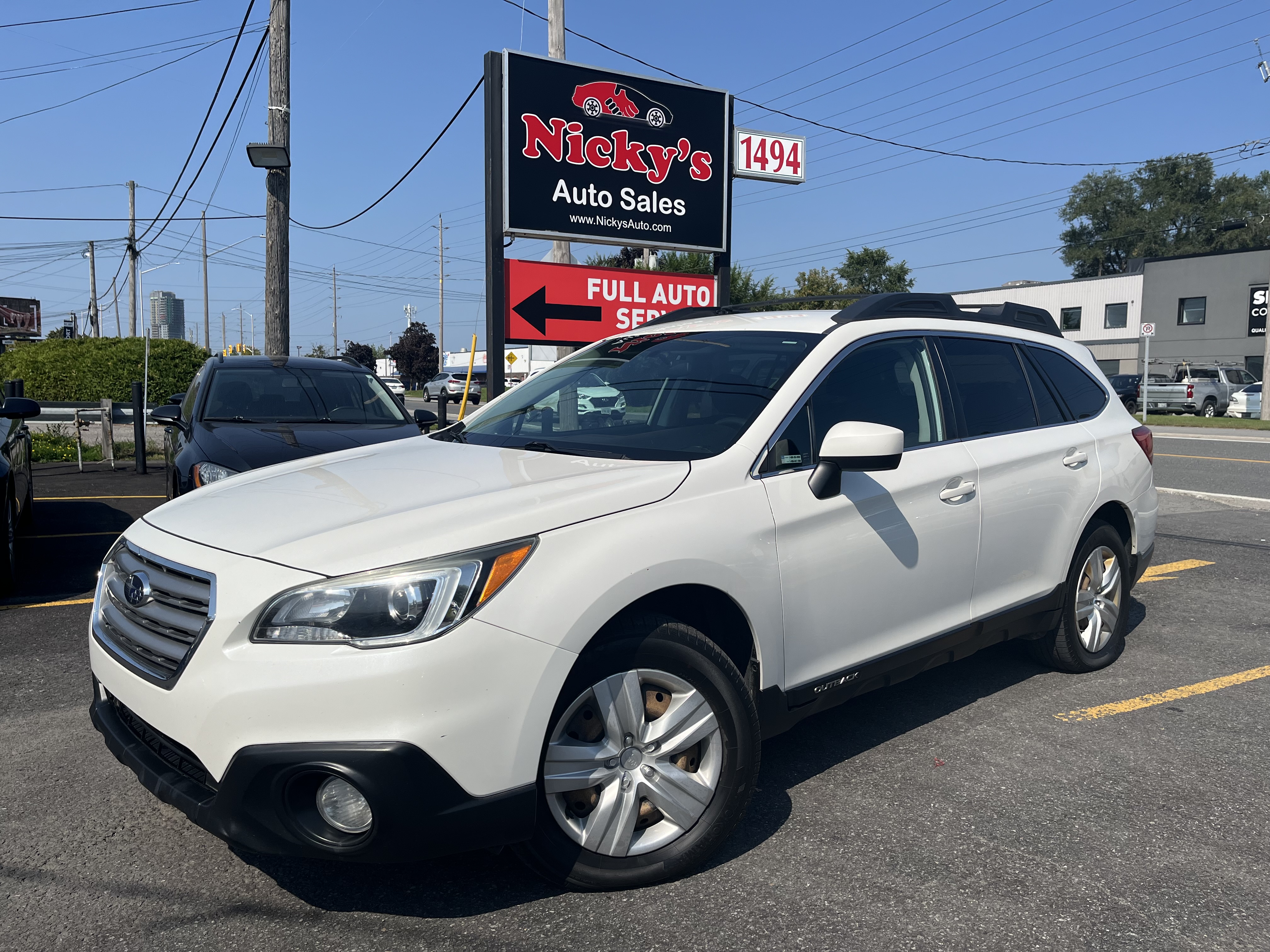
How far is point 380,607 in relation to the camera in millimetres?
2447

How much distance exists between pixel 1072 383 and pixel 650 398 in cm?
235

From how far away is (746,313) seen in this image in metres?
4.68

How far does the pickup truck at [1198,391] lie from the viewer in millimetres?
35188

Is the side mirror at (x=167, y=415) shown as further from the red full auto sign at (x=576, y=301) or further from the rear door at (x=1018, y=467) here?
the rear door at (x=1018, y=467)

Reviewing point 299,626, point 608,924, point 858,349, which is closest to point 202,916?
point 299,626

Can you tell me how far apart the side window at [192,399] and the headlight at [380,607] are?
243 inches

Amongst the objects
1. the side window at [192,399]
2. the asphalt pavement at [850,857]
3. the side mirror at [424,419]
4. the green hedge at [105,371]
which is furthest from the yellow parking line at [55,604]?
the green hedge at [105,371]

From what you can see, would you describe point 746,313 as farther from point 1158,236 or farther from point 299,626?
point 1158,236

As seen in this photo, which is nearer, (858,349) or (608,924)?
(608,924)

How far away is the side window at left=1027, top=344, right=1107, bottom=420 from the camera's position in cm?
481

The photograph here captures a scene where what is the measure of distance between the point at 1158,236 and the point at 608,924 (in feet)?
280

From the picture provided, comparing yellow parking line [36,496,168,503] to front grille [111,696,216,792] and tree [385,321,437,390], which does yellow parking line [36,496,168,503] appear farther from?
tree [385,321,437,390]

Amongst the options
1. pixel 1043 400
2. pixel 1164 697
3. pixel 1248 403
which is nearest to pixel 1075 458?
pixel 1043 400

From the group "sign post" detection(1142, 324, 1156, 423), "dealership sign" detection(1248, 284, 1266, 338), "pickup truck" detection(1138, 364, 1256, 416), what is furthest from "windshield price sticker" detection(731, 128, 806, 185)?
"dealership sign" detection(1248, 284, 1266, 338)
